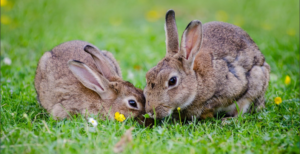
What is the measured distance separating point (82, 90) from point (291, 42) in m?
Result: 5.96

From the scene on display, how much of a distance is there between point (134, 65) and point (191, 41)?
2.69m

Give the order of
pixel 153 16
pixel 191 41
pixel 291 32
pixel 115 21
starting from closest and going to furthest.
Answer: pixel 191 41
pixel 291 32
pixel 115 21
pixel 153 16

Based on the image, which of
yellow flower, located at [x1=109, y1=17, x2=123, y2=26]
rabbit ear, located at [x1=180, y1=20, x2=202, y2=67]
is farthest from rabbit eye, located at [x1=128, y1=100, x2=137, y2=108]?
yellow flower, located at [x1=109, y1=17, x2=123, y2=26]

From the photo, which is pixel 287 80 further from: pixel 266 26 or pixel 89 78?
pixel 266 26

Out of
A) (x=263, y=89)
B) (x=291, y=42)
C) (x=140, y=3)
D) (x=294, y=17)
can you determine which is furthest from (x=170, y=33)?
(x=140, y=3)

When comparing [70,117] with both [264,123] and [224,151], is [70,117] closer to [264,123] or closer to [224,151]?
[224,151]

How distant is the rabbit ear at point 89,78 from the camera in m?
4.93

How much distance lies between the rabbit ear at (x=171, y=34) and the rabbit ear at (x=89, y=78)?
1.13 m

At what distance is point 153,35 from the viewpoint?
915 centimetres

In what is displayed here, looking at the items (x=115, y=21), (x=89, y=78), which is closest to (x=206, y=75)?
(x=89, y=78)

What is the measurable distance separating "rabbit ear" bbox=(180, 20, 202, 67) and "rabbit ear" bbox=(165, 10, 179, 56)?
21 cm

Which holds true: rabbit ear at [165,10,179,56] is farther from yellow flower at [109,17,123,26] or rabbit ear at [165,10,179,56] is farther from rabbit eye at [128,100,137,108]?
yellow flower at [109,17,123,26]

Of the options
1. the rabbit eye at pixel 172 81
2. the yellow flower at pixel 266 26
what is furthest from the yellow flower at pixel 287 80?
the yellow flower at pixel 266 26

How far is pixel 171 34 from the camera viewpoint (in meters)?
4.93
